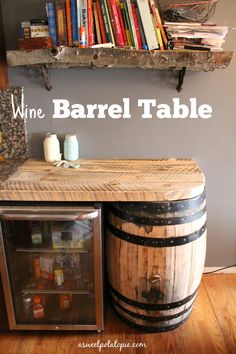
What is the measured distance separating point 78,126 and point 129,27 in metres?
0.64

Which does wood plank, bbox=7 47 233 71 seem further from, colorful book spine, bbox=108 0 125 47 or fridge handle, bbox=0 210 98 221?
fridge handle, bbox=0 210 98 221

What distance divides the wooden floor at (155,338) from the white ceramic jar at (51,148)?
3.30 ft

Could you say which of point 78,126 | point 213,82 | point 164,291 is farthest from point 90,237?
point 213,82

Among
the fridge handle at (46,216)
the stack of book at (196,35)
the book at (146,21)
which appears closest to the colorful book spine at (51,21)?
the book at (146,21)

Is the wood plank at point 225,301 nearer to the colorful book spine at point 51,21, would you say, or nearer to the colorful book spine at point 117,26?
the colorful book spine at point 117,26

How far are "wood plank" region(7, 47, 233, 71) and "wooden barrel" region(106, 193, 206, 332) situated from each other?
2.30ft

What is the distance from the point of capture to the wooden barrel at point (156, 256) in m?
1.36

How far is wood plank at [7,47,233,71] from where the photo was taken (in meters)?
1.40

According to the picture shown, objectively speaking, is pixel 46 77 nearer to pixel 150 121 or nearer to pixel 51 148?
pixel 51 148

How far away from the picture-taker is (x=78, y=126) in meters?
1.80

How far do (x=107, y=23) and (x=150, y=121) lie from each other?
61 cm

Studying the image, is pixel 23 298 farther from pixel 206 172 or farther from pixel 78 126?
pixel 206 172

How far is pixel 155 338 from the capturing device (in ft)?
5.17

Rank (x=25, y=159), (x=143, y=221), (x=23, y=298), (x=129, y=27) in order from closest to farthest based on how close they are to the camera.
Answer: (x=143, y=221)
(x=129, y=27)
(x=23, y=298)
(x=25, y=159)
